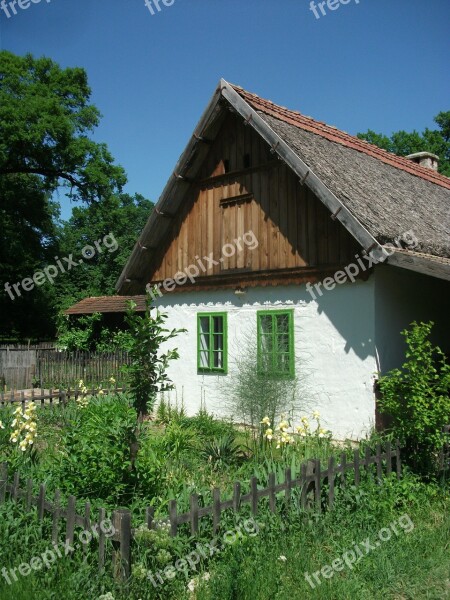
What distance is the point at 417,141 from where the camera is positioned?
3309 cm

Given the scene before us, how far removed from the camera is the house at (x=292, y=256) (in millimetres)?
8359

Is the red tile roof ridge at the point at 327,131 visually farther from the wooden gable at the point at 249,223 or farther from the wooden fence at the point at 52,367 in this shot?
the wooden fence at the point at 52,367

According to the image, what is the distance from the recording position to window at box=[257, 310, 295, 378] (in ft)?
30.1

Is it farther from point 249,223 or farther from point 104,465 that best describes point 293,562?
point 249,223

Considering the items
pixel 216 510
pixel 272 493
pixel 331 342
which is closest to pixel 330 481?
pixel 272 493

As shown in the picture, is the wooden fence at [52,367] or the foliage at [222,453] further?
Answer: the wooden fence at [52,367]

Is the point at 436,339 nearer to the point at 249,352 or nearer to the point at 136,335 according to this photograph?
the point at 249,352

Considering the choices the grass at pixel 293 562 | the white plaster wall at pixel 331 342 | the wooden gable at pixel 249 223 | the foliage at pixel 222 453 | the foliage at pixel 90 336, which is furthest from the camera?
the foliage at pixel 90 336

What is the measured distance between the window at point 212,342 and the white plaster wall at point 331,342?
0.17 meters

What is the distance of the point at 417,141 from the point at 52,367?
27.0m

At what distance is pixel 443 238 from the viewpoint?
930 cm

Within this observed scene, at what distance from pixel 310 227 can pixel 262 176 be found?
5.23 feet

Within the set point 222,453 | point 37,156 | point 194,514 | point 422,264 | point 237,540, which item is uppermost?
point 37,156

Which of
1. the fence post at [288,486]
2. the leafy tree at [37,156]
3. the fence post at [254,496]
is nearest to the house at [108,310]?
the leafy tree at [37,156]
